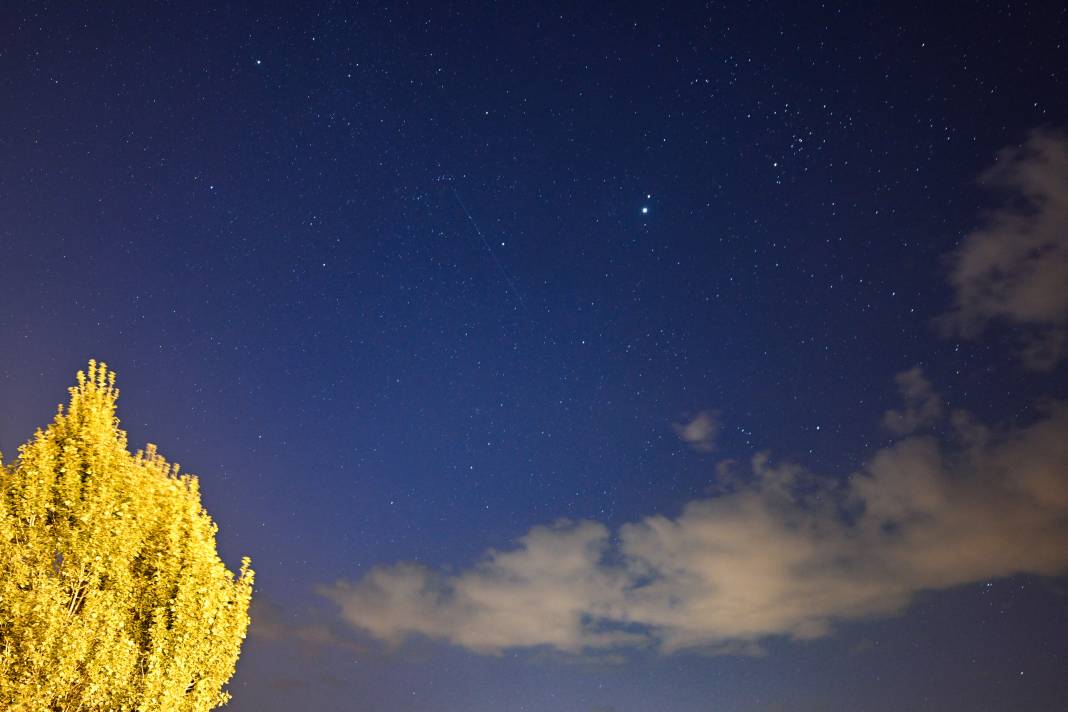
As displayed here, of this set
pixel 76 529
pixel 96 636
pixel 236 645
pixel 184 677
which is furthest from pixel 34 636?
pixel 236 645

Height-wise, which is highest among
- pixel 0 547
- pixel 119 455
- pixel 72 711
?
pixel 119 455

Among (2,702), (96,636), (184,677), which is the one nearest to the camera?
(2,702)

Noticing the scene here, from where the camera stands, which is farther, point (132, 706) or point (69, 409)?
point (69, 409)

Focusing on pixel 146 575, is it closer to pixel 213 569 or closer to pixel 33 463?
pixel 213 569

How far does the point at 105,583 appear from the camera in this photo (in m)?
17.8

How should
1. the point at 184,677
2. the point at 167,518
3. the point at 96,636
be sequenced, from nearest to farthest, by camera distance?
the point at 96,636, the point at 184,677, the point at 167,518

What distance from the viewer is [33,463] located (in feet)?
57.9

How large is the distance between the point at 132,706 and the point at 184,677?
134 centimetres

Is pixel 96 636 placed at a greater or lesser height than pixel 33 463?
lesser

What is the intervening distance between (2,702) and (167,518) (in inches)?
211

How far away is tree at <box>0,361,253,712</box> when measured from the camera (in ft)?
52.7

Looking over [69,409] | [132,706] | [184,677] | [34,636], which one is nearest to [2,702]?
[34,636]

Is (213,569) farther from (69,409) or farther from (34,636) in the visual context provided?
(69,409)

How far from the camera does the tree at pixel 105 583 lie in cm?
1606
